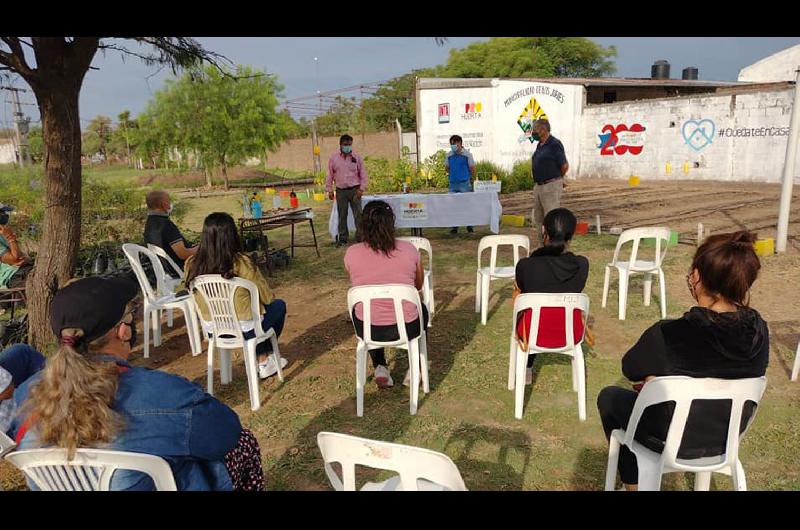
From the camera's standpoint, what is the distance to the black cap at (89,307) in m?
→ 1.51

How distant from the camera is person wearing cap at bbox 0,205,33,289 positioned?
16.4 ft

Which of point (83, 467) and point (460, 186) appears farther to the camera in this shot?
point (460, 186)

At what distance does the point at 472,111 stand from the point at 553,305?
17.5m

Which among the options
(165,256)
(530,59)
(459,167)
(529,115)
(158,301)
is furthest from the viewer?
(530,59)

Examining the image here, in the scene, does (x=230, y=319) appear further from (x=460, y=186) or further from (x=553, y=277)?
(x=460, y=186)

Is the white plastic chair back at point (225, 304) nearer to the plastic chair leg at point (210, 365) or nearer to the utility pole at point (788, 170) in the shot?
the plastic chair leg at point (210, 365)

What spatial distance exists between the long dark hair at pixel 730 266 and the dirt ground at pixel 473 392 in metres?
1.23

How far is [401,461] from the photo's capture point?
4.70ft

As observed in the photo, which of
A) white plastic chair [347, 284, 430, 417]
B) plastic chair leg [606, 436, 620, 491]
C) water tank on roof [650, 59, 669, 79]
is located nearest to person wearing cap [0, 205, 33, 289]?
white plastic chair [347, 284, 430, 417]

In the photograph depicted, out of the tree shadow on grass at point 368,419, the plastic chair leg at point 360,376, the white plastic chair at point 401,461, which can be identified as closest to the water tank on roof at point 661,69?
the tree shadow on grass at point 368,419

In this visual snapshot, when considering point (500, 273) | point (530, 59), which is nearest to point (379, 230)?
point (500, 273)

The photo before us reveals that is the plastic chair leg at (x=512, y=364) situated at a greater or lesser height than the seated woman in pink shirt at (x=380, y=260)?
lesser
